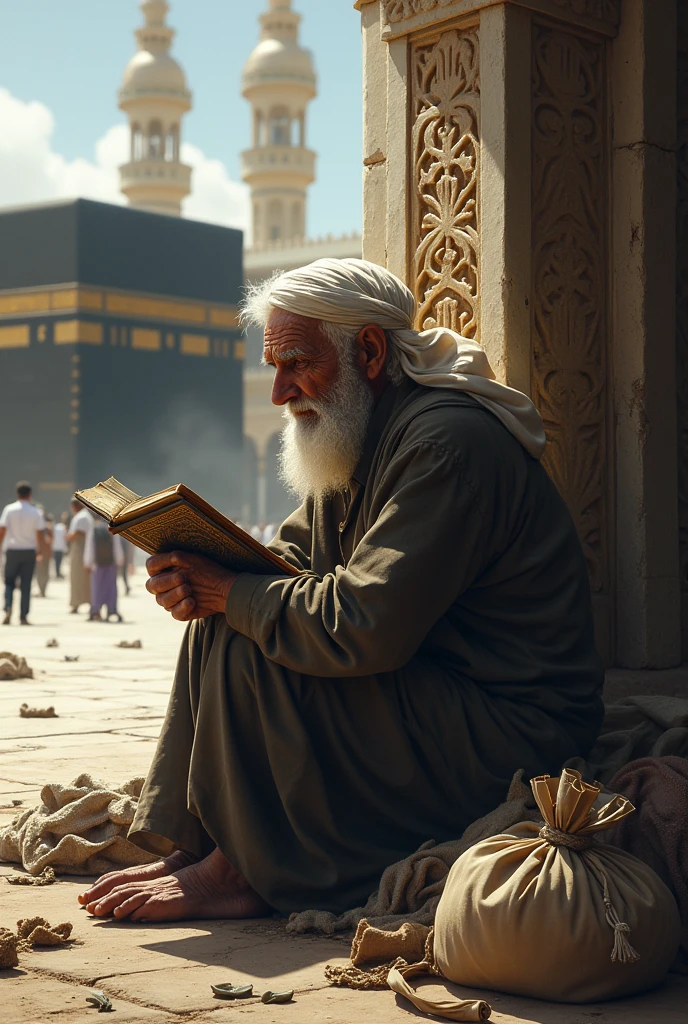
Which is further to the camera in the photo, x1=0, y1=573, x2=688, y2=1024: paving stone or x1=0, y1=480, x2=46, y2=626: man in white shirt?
x1=0, y1=480, x2=46, y2=626: man in white shirt

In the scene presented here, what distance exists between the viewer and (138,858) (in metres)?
3.22

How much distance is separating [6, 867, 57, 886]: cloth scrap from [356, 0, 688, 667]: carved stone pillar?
1478 millimetres

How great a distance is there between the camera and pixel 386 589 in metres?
2.69

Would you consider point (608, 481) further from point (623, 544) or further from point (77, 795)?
point (77, 795)

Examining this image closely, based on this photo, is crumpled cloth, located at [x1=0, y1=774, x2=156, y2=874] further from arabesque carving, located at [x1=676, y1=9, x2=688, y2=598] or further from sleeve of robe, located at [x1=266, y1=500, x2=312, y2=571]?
arabesque carving, located at [x1=676, y1=9, x2=688, y2=598]

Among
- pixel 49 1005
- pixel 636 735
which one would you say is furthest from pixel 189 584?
pixel 636 735

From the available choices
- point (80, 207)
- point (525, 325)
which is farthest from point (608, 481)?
point (80, 207)

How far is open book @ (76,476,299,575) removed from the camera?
269cm

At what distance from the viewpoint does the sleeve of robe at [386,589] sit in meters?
2.69

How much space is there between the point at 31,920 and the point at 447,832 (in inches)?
30.4

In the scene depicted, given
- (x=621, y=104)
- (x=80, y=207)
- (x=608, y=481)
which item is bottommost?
(x=608, y=481)

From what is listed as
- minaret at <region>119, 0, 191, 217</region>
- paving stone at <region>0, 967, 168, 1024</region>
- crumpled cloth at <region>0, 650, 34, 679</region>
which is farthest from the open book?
minaret at <region>119, 0, 191, 217</region>

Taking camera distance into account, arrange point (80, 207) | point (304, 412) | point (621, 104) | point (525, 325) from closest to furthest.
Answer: point (304, 412) < point (525, 325) < point (621, 104) < point (80, 207)

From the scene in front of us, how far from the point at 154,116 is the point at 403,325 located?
225 feet
